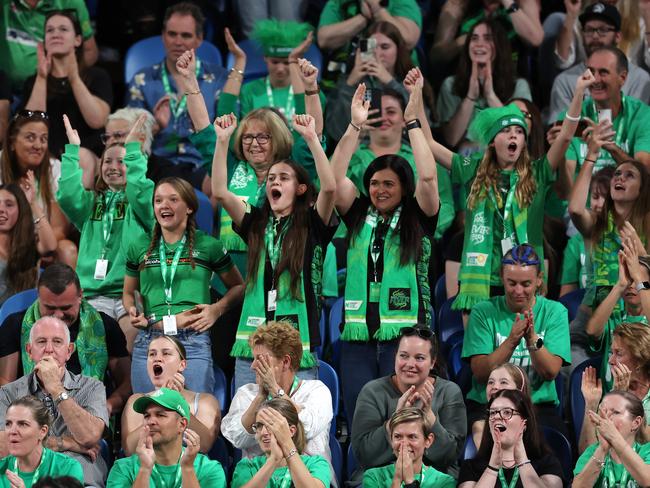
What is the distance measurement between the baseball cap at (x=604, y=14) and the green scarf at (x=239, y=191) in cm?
287

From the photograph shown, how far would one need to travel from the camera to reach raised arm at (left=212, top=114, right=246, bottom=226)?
749 cm

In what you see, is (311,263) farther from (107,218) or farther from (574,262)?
(574,262)

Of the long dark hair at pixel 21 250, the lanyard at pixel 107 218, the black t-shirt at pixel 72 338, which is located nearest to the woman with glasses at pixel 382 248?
the black t-shirt at pixel 72 338

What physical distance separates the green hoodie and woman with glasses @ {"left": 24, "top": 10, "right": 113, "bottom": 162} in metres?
0.96

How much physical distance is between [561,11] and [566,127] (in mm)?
3279

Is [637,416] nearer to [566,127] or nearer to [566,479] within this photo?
[566,479]

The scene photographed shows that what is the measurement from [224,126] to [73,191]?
1119 mm

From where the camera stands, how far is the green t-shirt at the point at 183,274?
24.8 feet

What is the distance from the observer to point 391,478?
260 inches

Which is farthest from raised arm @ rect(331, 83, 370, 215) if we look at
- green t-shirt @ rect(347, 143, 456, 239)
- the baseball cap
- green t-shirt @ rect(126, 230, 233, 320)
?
the baseball cap

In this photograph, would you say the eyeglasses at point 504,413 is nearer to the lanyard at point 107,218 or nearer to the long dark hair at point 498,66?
the lanyard at point 107,218

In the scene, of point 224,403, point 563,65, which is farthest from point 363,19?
point 224,403

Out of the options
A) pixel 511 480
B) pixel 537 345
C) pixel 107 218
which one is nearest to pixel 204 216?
pixel 107 218

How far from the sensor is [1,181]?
868 cm
